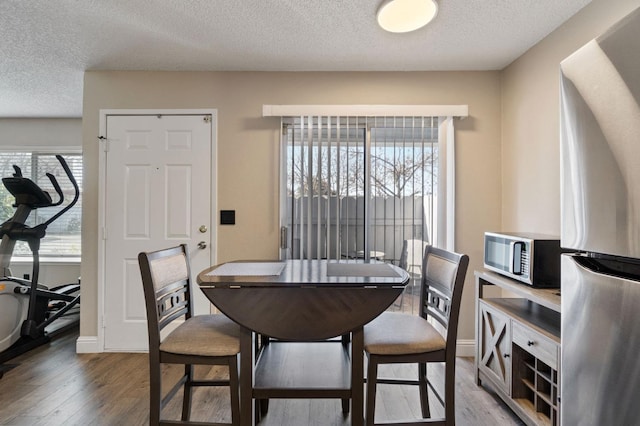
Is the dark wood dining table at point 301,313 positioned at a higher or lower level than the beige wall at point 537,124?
lower

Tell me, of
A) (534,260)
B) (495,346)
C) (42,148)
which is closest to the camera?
(534,260)

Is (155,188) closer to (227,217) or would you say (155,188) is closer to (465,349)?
(227,217)

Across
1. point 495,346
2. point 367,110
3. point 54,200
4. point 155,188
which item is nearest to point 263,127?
point 367,110

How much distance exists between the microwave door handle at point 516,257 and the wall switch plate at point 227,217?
208 cm

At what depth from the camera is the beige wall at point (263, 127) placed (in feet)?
9.38

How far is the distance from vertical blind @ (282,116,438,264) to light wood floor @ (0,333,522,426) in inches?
41.7

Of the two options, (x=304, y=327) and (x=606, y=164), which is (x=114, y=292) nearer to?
(x=304, y=327)

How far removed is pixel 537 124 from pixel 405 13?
127 centimetres

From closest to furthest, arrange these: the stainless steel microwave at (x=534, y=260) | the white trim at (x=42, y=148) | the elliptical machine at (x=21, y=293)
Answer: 1. the stainless steel microwave at (x=534, y=260)
2. the elliptical machine at (x=21, y=293)
3. the white trim at (x=42, y=148)

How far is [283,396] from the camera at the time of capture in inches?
57.4

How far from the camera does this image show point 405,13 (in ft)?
6.28

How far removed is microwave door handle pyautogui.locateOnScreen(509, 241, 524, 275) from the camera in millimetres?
1917

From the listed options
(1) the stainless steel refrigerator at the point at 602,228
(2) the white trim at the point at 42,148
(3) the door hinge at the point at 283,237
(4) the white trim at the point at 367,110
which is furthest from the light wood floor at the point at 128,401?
(2) the white trim at the point at 42,148

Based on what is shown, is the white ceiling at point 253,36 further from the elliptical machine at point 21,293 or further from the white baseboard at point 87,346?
the white baseboard at point 87,346
